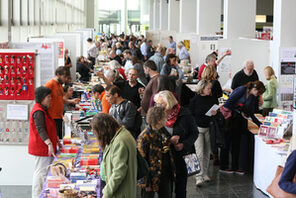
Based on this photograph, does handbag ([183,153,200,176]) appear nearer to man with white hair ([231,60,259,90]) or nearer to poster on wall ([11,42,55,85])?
poster on wall ([11,42,55,85])

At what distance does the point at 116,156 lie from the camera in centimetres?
385

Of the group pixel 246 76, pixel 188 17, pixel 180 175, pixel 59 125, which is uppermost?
pixel 188 17

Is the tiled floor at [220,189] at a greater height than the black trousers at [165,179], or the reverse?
the black trousers at [165,179]

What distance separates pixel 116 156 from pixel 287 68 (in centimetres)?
532

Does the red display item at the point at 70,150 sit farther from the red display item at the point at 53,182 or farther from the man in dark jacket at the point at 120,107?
the red display item at the point at 53,182

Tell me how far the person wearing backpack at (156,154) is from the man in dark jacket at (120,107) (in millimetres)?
960

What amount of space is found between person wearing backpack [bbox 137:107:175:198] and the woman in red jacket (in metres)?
1.22

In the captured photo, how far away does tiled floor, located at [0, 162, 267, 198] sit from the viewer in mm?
6394

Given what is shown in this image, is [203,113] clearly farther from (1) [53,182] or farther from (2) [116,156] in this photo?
(2) [116,156]

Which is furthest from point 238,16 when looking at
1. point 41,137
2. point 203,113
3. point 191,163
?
point 41,137

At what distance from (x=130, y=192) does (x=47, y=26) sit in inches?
460

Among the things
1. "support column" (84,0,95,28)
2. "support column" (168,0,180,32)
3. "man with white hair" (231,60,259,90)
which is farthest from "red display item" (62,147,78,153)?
→ "support column" (84,0,95,28)

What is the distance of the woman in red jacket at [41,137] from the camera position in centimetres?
542

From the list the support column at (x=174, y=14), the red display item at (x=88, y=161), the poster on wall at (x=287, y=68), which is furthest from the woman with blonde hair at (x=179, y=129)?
the support column at (x=174, y=14)
